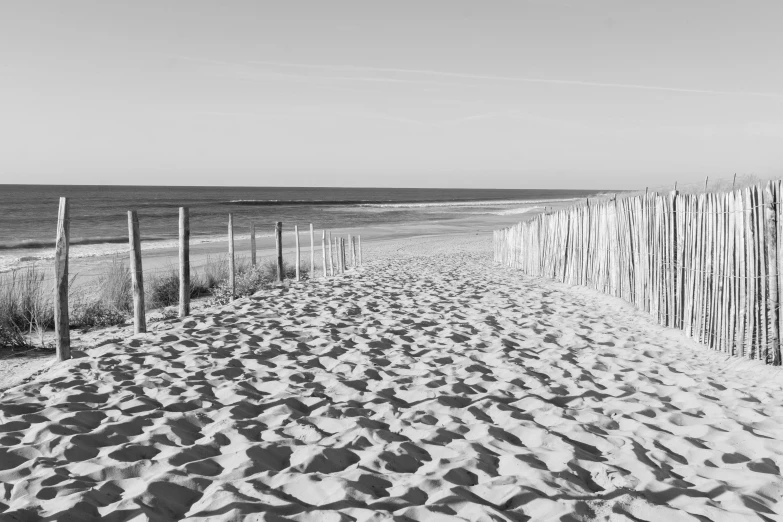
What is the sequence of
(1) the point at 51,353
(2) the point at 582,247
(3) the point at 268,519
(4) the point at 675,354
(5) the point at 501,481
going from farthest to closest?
(2) the point at 582,247 < (1) the point at 51,353 < (4) the point at 675,354 < (5) the point at 501,481 < (3) the point at 268,519

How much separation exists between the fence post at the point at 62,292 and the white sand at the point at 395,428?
0.21 m

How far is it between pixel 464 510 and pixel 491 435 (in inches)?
31.2

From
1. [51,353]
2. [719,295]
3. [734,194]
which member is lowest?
[51,353]

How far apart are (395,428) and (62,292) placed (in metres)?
3.16

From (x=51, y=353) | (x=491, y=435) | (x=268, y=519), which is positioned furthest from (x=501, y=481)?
(x=51, y=353)

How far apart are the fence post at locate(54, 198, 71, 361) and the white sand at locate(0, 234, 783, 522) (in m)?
0.21

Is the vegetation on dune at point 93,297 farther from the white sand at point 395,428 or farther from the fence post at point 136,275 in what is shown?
the white sand at point 395,428

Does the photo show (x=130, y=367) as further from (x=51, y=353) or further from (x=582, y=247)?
(x=582, y=247)

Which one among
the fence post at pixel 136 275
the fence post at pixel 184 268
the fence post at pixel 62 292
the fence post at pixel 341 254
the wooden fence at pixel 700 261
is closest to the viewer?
the wooden fence at pixel 700 261

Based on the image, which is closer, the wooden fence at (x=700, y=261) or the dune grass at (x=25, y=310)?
the wooden fence at (x=700, y=261)

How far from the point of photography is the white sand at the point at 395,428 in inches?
91.8

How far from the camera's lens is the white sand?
7.65 feet

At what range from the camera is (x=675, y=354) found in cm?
493

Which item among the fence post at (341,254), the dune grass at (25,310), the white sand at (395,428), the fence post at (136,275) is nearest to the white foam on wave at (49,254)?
the fence post at (341,254)
